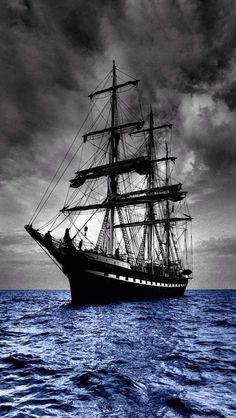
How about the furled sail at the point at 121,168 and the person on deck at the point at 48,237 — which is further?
the furled sail at the point at 121,168

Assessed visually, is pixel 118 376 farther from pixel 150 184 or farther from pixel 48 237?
pixel 150 184

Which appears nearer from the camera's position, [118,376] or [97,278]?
[118,376]

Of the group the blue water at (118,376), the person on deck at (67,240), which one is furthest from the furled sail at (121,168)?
the blue water at (118,376)

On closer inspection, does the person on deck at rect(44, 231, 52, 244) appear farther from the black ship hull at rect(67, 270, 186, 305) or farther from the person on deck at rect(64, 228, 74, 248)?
the black ship hull at rect(67, 270, 186, 305)

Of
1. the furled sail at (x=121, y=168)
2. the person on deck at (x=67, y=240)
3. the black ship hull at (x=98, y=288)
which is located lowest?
the black ship hull at (x=98, y=288)

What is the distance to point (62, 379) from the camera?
6.27 m

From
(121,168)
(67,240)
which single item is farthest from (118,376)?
(121,168)

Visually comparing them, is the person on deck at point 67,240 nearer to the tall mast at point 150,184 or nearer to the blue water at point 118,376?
the blue water at point 118,376

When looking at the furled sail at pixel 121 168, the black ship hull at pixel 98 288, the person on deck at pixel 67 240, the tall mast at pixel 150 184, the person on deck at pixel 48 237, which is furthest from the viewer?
the tall mast at pixel 150 184

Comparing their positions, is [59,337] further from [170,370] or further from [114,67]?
[114,67]

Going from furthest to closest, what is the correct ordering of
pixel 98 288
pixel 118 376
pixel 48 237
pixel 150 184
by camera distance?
pixel 150 184 → pixel 98 288 → pixel 48 237 → pixel 118 376

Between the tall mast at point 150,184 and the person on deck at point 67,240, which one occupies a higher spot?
the tall mast at point 150,184

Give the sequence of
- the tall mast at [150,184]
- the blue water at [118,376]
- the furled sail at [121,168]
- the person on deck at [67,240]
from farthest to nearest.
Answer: the tall mast at [150,184] < the furled sail at [121,168] < the person on deck at [67,240] < the blue water at [118,376]

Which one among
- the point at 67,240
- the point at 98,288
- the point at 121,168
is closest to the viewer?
the point at 67,240
